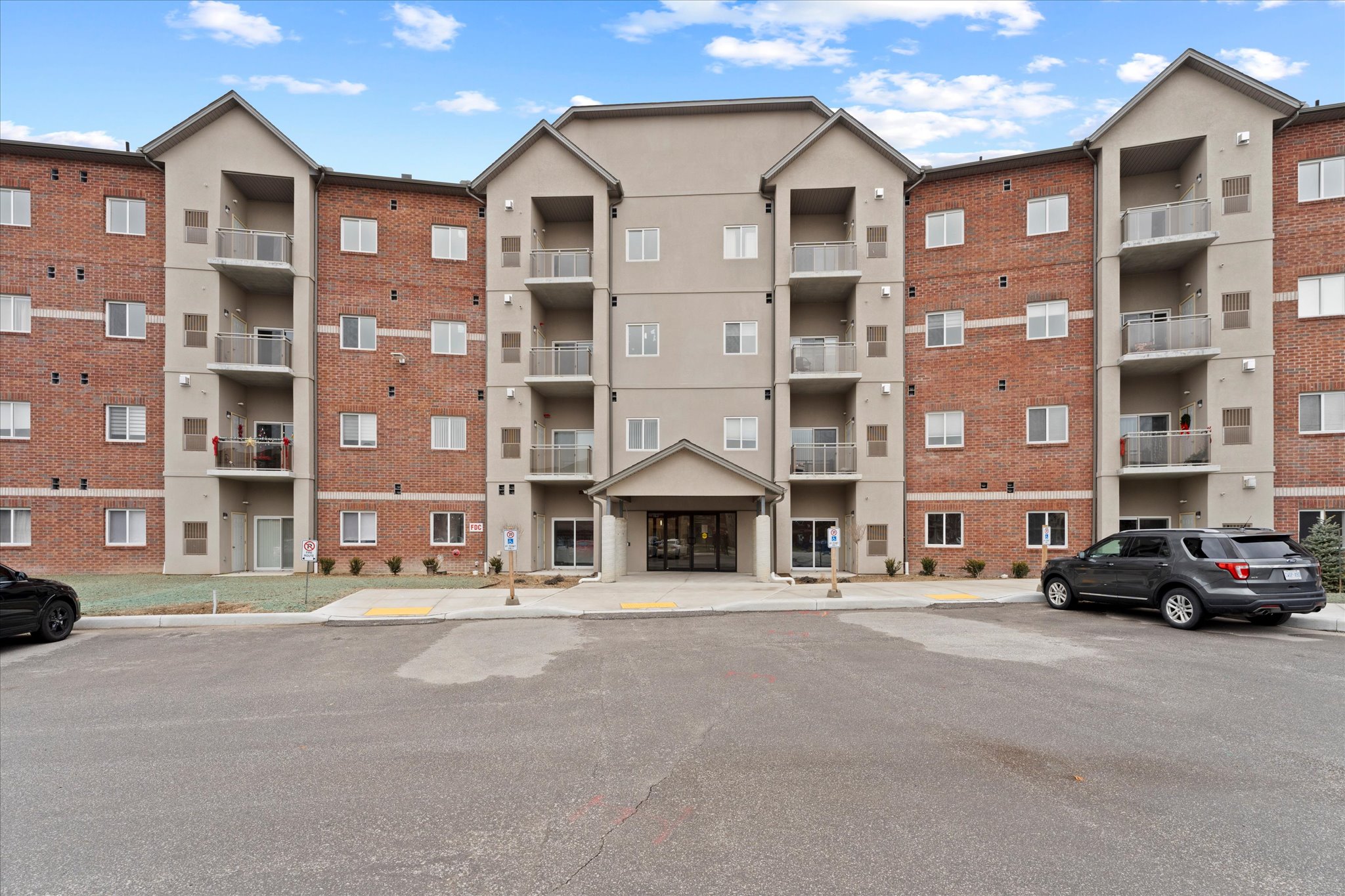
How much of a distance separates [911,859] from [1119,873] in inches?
46.9

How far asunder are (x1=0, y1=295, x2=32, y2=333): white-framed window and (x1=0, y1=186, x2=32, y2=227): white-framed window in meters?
2.42

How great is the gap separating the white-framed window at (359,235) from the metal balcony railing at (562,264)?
5.76 m

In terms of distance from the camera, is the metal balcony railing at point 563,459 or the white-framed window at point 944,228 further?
the metal balcony railing at point 563,459

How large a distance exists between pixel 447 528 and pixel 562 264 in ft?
33.4

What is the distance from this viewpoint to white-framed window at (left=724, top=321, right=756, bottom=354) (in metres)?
23.0

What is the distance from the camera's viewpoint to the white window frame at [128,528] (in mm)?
21234

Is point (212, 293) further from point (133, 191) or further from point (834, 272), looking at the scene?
point (834, 272)

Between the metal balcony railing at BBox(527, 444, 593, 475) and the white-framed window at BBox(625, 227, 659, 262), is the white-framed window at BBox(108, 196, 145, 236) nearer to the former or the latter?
the metal balcony railing at BBox(527, 444, 593, 475)

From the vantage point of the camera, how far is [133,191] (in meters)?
21.5

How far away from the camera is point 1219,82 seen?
19375 mm

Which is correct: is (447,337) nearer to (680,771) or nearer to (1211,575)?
(680,771)

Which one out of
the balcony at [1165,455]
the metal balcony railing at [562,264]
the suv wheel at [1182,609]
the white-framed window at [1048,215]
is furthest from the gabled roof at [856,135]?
the suv wheel at [1182,609]

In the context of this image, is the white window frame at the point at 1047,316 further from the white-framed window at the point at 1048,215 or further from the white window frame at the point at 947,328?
the white-framed window at the point at 1048,215

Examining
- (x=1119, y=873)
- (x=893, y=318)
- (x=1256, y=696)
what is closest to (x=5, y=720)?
(x=1119, y=873)
